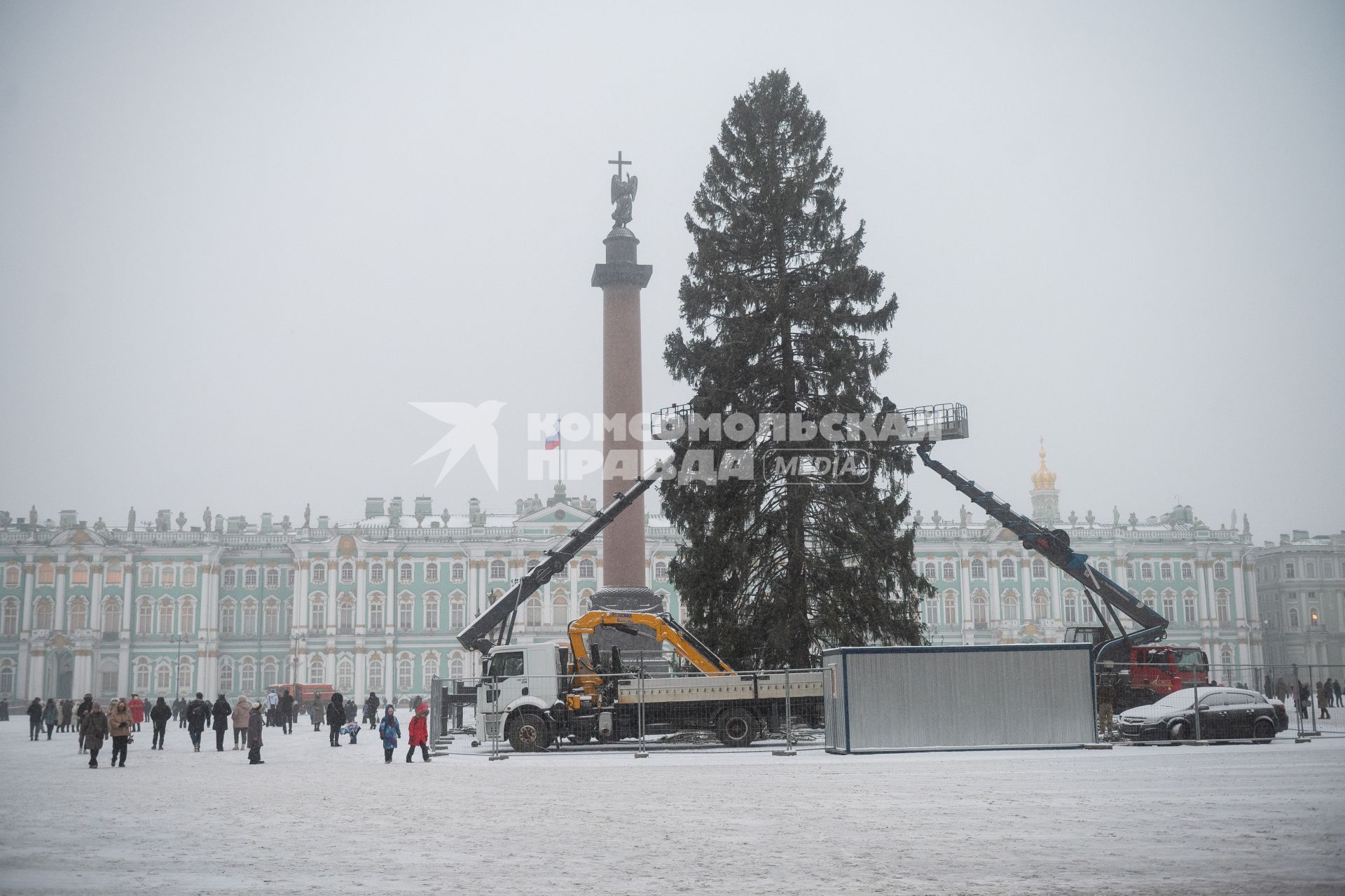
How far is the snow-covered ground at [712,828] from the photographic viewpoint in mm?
9906

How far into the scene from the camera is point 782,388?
34594 millimetres

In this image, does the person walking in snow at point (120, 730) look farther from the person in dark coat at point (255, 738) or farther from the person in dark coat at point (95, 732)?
the person in dark coat at point (255, 738)

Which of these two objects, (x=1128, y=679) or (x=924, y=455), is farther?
(x=924, y=455)

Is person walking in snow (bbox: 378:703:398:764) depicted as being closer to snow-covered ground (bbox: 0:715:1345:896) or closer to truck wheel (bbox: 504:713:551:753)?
truck wheel (bbox: 504:713:551:753)

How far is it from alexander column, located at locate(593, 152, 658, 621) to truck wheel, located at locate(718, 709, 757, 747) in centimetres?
975

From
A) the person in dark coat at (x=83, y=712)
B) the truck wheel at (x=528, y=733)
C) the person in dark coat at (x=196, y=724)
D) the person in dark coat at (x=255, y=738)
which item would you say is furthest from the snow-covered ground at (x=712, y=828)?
the person in dark coat at (x=196, y=724)

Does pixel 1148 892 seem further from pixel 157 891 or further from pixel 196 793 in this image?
pixel 196 793

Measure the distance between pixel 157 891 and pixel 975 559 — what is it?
84974mm

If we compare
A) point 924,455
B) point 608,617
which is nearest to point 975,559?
point 924,455

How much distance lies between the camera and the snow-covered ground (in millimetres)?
9906

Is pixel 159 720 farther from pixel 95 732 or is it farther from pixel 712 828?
pixel 712 828

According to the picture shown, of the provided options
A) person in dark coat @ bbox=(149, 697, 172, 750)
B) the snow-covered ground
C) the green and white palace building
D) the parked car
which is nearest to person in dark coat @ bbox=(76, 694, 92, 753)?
person in dark coat @ bbox=(149, 697, 172, 750)

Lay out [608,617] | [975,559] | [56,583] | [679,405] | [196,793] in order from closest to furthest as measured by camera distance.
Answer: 1. [196,793]
2. [608,617]
3. [679,405]
4. [56,583]
5. [975,559]

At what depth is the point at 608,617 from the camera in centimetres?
2884
